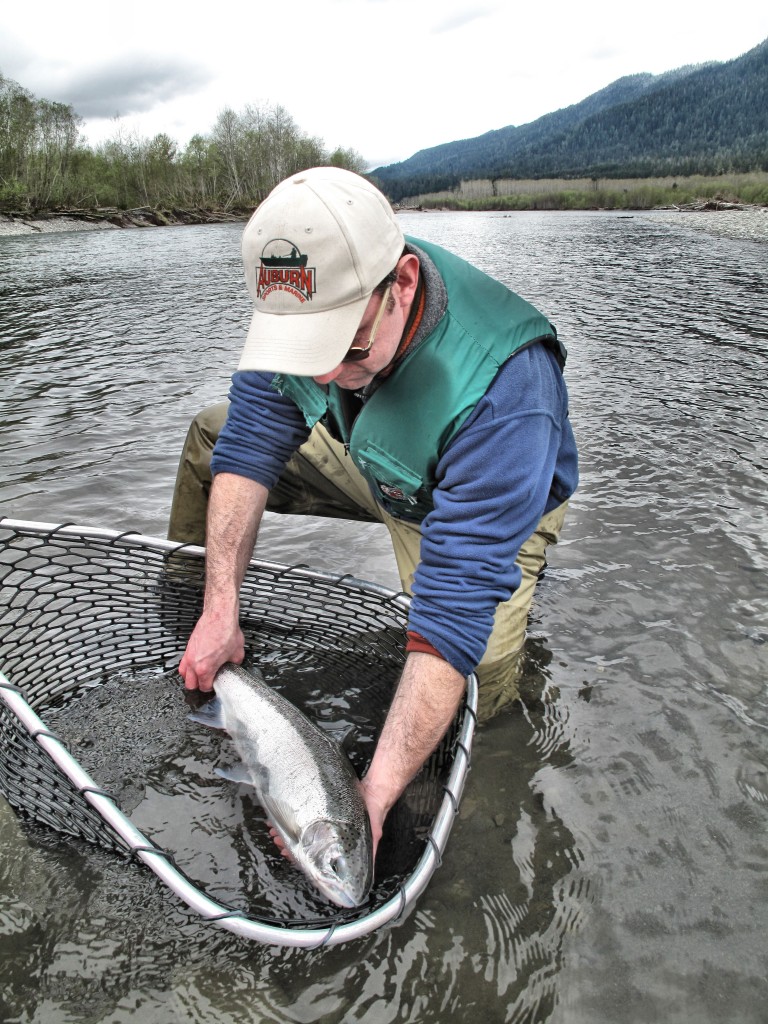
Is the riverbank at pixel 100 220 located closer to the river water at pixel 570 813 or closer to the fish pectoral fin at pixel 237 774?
the river water at pixel 570 813

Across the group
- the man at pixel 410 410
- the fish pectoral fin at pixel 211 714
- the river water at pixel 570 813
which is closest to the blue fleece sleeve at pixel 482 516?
the man at pixel 410 410

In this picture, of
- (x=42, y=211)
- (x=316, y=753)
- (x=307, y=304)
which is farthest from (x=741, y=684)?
(x=42, y=211)

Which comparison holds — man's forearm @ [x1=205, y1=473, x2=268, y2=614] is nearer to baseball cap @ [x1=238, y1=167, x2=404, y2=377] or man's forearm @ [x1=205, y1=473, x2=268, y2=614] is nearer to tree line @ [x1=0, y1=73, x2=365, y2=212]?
baseball cap @ [x1=238, y1=167, x2=404, y2=377]

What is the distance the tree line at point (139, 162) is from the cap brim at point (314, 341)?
61115mm

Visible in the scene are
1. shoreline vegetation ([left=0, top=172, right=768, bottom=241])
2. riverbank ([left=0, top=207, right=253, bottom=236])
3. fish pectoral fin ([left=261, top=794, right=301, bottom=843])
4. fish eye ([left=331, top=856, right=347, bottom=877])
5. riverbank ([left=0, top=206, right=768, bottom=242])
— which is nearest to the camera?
fish eye ([left=331, top=856, right=347, bottom=877])

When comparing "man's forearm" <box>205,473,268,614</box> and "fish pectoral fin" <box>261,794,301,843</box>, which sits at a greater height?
"man's forearm" <box>205,473,268,614</box>

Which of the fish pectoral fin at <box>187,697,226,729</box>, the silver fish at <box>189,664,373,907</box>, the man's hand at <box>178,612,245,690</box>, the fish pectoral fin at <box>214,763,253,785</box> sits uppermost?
the man's hand at <box>178,612,245,690</box>

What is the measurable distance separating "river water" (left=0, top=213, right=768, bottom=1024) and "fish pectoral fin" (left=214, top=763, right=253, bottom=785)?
48cm

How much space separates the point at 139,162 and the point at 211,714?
91.6 meters

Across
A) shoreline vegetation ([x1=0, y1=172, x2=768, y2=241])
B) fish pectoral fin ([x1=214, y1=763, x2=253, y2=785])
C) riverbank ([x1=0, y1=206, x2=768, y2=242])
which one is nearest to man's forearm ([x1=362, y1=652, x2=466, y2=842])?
fish pectoral fin ([x1=214, y1=763, x2=253, y2=785])

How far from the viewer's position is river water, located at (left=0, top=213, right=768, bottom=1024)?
2.13m

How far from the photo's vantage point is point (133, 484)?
5941 millimetres

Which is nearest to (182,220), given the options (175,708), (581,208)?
(581,208)

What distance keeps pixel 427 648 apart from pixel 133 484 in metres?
4.34
